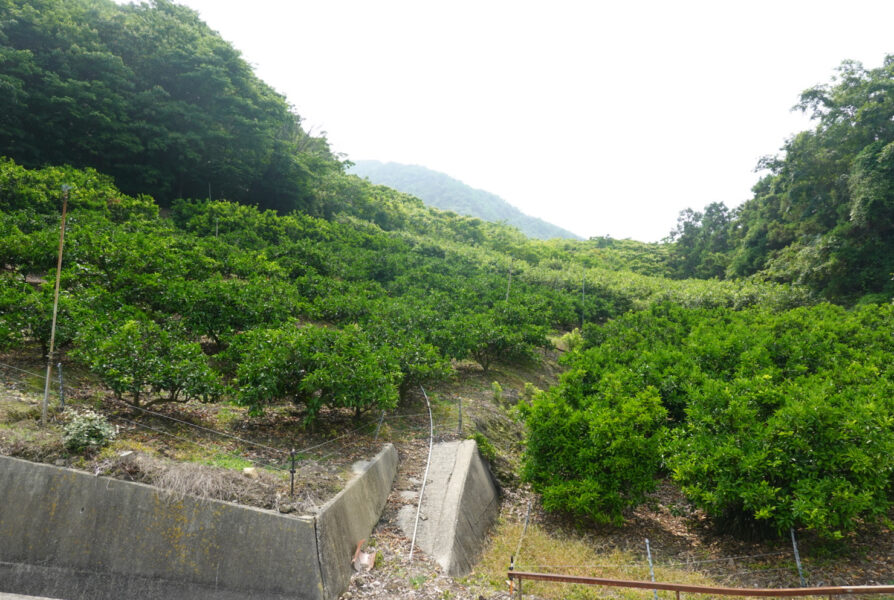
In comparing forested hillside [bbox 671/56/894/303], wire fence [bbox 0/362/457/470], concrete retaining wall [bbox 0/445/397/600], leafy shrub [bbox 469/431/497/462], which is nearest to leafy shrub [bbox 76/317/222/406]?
wire fence [bbox 0/362/457/470]

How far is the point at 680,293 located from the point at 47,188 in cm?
3268

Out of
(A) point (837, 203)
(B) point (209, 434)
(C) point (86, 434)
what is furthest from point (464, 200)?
(C) point (86, 434)

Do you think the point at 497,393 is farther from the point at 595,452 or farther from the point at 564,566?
the point at 564,566

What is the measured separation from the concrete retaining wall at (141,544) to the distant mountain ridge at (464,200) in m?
128

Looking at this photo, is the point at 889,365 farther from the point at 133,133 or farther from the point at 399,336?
the point at 133,133

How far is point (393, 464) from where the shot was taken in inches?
434

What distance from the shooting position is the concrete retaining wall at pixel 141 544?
581cm

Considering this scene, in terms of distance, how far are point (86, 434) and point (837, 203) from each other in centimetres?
3790

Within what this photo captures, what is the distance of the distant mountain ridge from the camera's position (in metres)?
146

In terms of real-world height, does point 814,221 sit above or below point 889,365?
above

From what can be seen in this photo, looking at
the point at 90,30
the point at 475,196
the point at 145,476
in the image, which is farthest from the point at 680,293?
the point at 475,196

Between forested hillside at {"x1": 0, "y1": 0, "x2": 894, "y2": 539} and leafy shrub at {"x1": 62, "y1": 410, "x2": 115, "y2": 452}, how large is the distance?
2076 millimetres

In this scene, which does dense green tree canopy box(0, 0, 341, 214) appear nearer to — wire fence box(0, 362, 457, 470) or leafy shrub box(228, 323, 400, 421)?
wire fence box(0, 362, 457, 470)

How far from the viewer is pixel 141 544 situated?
20.2 ft
